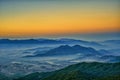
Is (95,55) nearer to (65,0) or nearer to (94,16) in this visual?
(94,16)

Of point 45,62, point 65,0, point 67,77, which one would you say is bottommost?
point 67,77

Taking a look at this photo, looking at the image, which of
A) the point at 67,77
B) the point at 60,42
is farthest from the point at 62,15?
the point at 67,77

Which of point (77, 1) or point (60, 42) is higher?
point (77, 1)

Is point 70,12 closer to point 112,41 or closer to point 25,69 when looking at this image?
point 112,41

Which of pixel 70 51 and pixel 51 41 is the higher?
pixel 51 41

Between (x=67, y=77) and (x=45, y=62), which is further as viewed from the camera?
(x=67, y=77)

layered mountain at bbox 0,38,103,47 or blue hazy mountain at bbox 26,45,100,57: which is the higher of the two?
layered mountain at bbox 0,38,103,47

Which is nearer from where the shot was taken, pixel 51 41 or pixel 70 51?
pixel 51 41

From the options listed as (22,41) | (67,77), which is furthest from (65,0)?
(67,77)

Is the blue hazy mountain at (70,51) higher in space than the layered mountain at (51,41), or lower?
lower
